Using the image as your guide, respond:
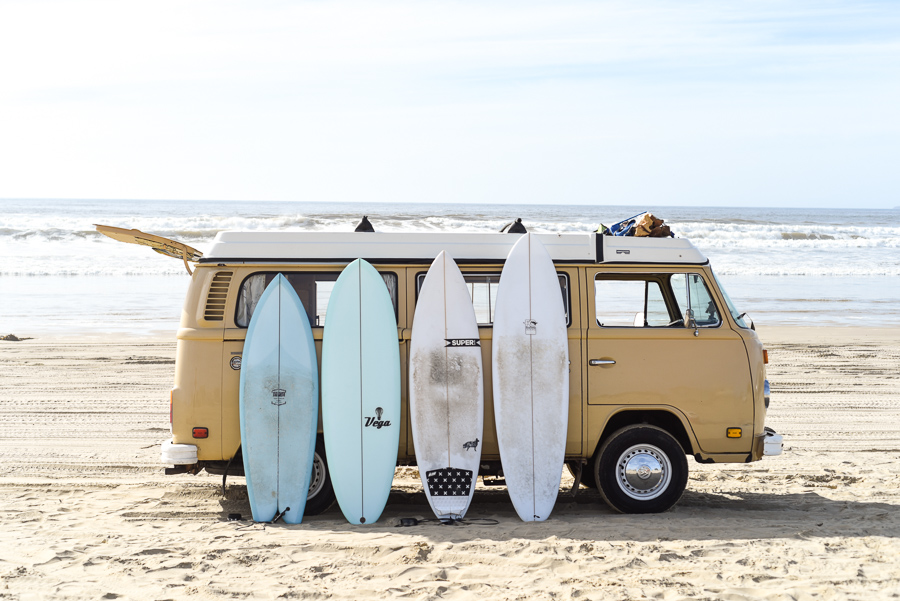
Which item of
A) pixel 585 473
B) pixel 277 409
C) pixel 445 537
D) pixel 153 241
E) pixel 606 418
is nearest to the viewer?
pixel 445 537

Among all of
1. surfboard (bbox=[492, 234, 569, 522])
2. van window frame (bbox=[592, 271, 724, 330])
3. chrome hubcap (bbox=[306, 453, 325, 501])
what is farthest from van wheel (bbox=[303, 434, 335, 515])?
van window frame (bbox=[592, 271, 724, 330])

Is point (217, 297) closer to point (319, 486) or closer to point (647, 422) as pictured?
point (319, 486)

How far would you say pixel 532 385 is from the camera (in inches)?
231

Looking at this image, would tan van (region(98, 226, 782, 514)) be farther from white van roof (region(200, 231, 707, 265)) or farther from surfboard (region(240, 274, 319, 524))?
surfboard (region(240, 274, 319, 524))

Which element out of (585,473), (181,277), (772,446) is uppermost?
(181,277)

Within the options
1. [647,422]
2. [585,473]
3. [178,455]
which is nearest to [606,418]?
[647,422]

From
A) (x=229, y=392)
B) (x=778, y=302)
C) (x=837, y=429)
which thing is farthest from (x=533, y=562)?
(x=778, y=302)

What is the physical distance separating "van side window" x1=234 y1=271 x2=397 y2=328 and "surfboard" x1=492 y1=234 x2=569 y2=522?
96 cm

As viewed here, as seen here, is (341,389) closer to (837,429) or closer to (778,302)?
(837,429)

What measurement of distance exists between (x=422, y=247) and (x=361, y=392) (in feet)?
3.95

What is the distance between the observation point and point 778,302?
→ 19.4 meters

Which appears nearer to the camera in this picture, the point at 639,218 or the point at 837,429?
the point at 639,218

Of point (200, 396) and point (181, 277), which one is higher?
point (181, 277)

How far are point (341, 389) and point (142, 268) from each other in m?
20.9
